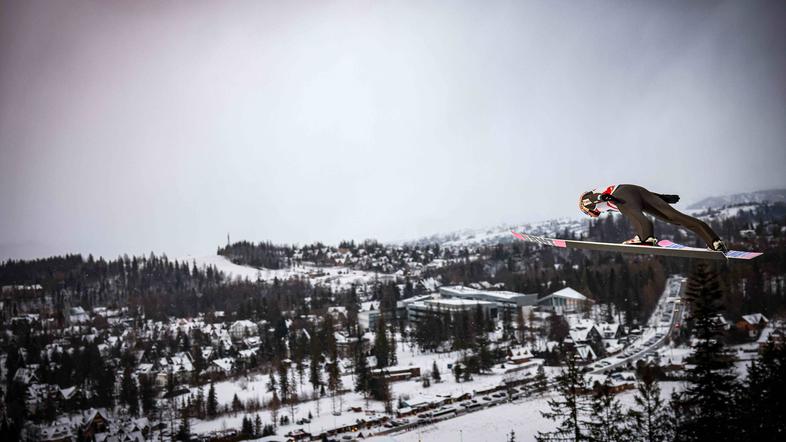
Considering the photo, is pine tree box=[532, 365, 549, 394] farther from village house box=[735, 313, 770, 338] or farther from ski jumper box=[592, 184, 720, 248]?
ski jumper box=[592, 184, 720, 248]

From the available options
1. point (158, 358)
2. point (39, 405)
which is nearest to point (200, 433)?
point (39, 405)

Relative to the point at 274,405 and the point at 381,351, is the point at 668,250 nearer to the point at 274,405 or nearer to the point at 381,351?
the point at 274,405

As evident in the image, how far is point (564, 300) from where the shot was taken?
39.6 metres

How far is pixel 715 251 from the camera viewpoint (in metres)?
2.73

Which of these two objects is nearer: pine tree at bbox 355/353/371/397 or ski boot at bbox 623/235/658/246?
ski boot at bbox 623/235/658/246

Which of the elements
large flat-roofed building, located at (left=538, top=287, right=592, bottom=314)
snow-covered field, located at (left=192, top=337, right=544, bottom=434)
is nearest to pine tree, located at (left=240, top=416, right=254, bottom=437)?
snow-covered field, located at (left=192, top=337, right=544, bottom=434)

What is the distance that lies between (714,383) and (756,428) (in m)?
1.05

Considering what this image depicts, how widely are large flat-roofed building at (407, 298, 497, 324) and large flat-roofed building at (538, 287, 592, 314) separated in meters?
4.55

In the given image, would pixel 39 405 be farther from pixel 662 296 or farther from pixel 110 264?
pixel 110 264

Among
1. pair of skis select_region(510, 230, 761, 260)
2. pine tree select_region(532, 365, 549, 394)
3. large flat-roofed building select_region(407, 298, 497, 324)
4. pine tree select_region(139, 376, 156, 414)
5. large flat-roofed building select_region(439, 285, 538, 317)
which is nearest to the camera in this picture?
pair of skis select_region(510, 230, 761, 260)

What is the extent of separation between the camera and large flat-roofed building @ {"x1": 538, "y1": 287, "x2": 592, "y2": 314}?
38.2m

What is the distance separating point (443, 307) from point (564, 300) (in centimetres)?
1030

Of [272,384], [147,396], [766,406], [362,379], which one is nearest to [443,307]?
[362,379]

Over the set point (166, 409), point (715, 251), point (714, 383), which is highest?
point (715, 251)
